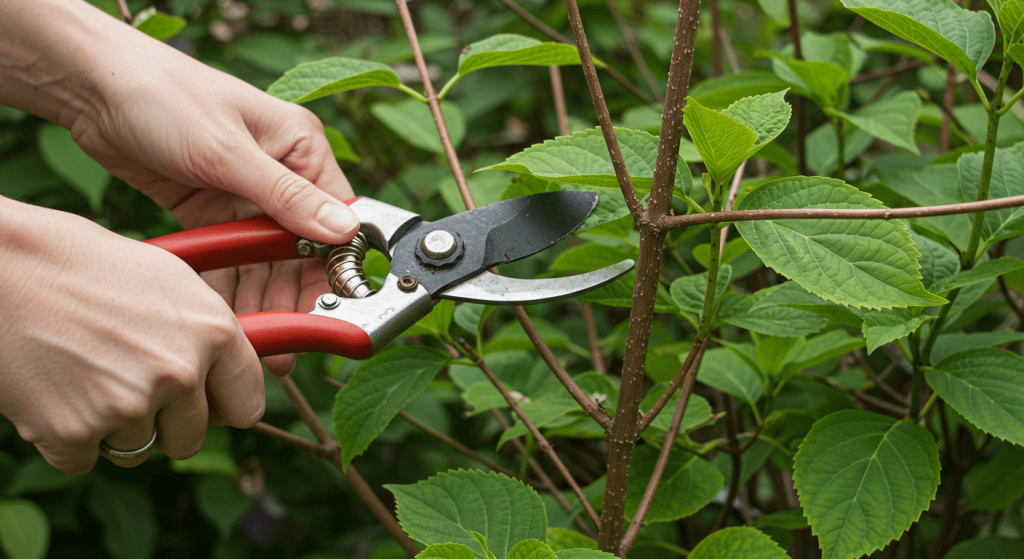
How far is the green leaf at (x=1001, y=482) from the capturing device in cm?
98

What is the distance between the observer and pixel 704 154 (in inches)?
28.3

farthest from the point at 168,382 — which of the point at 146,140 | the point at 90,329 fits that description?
the point at 146,140

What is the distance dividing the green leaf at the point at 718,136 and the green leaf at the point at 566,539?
0.52 metres

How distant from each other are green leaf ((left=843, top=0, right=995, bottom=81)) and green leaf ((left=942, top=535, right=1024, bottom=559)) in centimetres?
72

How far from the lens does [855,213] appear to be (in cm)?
58

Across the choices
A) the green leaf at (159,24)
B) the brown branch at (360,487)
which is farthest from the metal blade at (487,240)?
the green leaf at (159,24)

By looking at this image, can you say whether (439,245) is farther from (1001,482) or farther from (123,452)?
(1001,482)

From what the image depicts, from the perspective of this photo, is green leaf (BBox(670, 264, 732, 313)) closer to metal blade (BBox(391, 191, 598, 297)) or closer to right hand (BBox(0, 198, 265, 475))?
metal blade (BBox(391, 191, 598, 297))

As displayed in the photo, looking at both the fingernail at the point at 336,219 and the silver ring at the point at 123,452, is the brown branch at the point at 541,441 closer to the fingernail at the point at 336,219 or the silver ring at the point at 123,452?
the fingernail at the point at 336,219

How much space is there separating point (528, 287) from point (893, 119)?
71 cm

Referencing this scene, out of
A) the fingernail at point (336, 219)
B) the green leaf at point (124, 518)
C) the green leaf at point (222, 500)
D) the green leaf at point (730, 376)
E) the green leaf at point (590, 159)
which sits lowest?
the green leaf at point (124, 518)

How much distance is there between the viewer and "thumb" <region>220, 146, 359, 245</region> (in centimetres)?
99

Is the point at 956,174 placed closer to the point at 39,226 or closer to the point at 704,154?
the point at 704,154

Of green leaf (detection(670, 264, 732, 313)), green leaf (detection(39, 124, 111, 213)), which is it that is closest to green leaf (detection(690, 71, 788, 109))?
green leaf (detection(670, 264, 732, 313))
